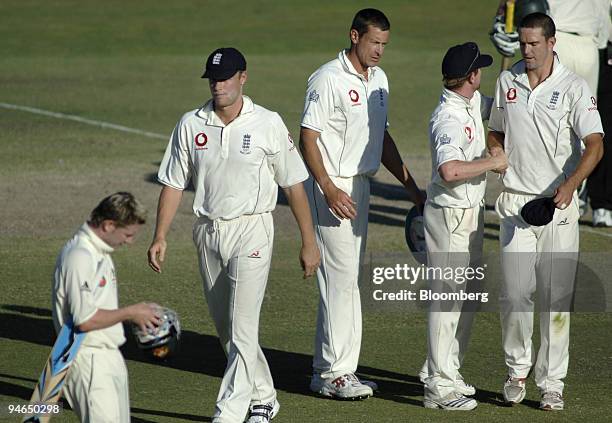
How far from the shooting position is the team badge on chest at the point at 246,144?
26.6 feet

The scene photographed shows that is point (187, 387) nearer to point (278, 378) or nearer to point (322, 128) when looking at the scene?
point (278, 378)

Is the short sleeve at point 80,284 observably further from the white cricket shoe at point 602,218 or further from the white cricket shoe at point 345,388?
the white cricket shoe at point 602,218

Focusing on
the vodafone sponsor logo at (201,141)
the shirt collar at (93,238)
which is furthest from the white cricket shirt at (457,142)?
the shirt collar at (93,238)

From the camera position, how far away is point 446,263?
28.1ft

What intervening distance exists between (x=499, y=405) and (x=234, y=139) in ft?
8.38

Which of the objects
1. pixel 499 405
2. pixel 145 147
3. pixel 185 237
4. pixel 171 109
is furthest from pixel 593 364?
pixel 171 109

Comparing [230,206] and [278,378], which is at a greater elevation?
[230,206]

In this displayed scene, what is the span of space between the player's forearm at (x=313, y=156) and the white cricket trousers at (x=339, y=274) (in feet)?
0.85

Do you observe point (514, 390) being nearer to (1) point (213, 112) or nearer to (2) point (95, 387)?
(1) point (213, 112)

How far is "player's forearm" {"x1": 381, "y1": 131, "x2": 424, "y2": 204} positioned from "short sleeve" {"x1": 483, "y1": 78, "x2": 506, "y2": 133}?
759 millimetres

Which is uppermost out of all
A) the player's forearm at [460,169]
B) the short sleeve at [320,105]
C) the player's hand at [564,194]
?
the short sleeve at [320,105]

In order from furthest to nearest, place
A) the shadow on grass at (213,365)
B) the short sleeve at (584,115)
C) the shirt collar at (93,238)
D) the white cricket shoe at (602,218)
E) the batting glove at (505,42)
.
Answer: the white cricket shoe at (602,218), the batting glove at (505,42), the shadow on grass at (213,365), the short sleeve at (584,115), the shirt collar at (93,238)

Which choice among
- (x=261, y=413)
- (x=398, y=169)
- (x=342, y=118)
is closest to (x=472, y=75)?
(x=342, y=118)

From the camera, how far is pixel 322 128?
9.01 meters
